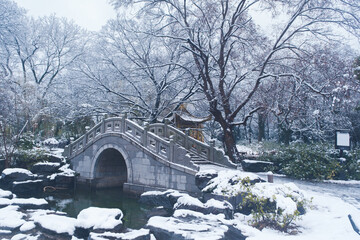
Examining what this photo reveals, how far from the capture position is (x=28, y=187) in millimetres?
12953

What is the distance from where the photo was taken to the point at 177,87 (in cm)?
1762

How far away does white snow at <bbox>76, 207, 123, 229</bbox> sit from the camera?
22.4 feet

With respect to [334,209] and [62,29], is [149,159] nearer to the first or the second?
[334,209]

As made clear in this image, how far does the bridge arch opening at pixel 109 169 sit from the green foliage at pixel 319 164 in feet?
28.7

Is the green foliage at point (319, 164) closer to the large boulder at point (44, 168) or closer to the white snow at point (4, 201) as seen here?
the white snow at point (4, 201)

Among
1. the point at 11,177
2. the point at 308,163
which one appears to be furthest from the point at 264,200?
the point at 11,177

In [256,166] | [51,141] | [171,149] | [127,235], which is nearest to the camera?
[127,235]

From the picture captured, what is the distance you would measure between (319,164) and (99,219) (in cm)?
962

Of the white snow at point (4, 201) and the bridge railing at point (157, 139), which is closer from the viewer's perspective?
the white snow at point (4, 201)

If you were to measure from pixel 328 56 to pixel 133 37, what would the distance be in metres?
10.6

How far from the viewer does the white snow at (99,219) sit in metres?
6.81

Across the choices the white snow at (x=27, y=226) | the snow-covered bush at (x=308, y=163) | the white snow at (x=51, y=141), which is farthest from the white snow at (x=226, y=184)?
the white snow at (x=51, y=141)

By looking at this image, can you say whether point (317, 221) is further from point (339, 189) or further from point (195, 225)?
point (339, 189)

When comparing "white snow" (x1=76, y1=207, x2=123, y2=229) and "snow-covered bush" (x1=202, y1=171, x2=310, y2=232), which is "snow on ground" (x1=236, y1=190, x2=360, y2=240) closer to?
"snow-covered bush" (x1=202, y1=171, x2=310, y2=232)
